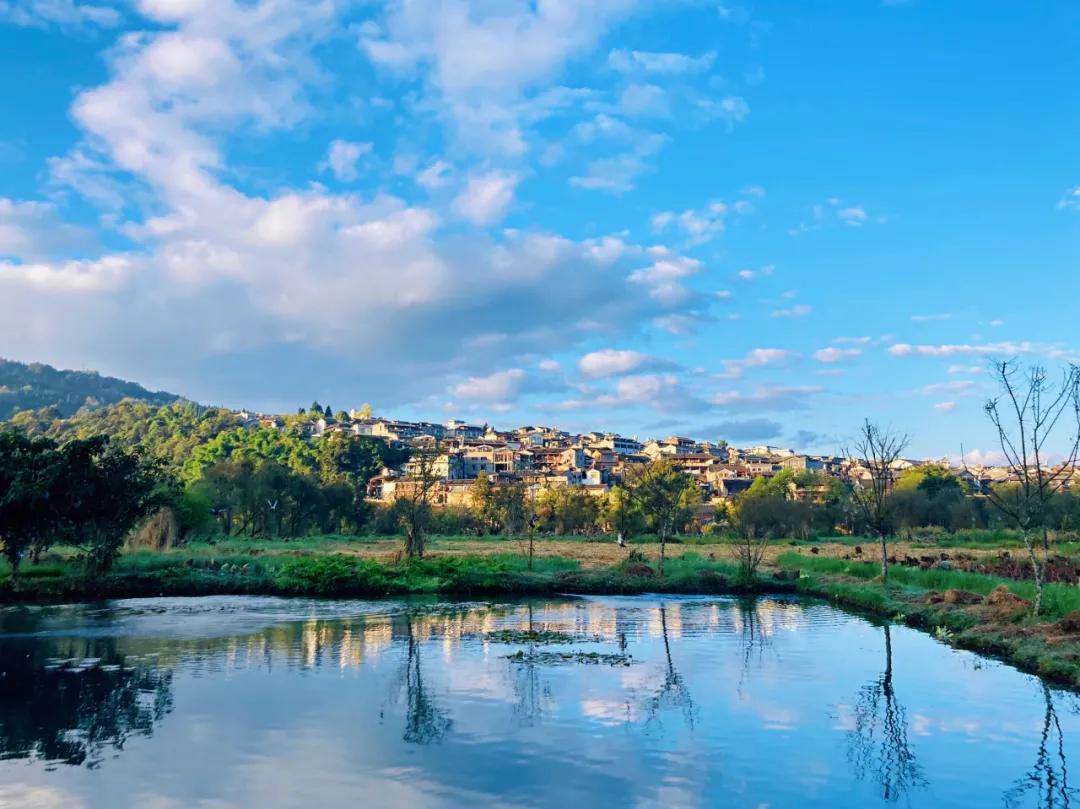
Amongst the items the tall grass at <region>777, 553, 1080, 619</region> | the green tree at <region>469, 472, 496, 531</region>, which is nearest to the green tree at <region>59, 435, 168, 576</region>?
the tall grass at <region>777, 553, 1080, 619</region>

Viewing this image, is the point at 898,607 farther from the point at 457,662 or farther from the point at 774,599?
the point at 457,662

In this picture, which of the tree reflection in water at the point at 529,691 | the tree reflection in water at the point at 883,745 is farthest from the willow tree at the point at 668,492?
the tree reflection in water at the point at 883,745

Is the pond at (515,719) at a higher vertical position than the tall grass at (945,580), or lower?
lower

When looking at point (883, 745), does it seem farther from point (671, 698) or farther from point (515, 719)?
point (515, 719)

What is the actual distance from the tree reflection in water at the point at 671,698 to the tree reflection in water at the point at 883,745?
8.49 ft

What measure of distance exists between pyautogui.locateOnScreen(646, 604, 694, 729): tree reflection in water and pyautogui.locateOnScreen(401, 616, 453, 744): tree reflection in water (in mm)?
3338

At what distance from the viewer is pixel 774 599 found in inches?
1238

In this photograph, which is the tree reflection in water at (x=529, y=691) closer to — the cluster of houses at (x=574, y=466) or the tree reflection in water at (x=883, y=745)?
the tree reflection in water at (x=883, y=745)

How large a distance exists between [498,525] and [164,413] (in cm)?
11877

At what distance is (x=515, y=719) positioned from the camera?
13.0 meters

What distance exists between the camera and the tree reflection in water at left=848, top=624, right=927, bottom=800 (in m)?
10.6

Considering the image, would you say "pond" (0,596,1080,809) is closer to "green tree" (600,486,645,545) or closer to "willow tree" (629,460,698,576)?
"willow tree" (629,460,698,576)

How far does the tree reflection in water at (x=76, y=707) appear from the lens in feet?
37.9

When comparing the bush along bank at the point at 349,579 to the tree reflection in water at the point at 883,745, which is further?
the bush along bank at the point at 349,579
